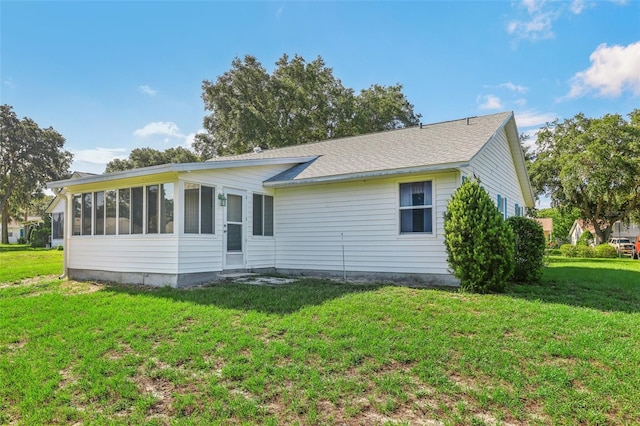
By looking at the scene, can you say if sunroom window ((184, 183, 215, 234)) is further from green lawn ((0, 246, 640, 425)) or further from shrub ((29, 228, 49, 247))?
shrub ((29, 228, 49, 247))

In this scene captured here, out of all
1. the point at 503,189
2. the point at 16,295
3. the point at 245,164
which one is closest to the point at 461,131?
the point at 503,189

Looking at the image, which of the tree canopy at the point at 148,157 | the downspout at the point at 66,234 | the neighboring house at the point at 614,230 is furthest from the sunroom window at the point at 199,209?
the neighboring house at the point at 614,230

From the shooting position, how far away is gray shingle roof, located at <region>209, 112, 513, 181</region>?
915cm

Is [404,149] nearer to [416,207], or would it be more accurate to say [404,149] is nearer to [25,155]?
[416,207]

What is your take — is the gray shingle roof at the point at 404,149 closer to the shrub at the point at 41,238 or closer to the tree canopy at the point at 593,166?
the tree canopy at the point at 593,166

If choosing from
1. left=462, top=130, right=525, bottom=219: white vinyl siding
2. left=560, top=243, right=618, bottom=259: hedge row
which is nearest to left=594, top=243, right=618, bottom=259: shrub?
left=560, top=243, right=618, bottom=259: hedge row

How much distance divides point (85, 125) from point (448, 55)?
41.1 ft

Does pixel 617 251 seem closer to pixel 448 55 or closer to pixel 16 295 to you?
pixel 448 55

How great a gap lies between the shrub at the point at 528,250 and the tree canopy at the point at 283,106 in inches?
754

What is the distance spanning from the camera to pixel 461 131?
36.6 ft

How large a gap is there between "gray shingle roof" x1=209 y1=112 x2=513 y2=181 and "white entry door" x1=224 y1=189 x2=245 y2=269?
1.52 meters

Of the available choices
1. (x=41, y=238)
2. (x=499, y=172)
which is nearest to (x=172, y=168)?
(x=499, y=172)

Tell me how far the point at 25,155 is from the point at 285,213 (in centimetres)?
3415

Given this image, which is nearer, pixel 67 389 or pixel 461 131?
pixel 67 389
